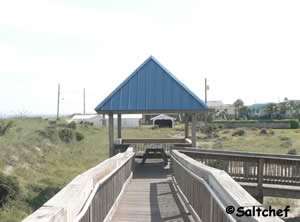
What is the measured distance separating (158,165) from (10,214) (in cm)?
644

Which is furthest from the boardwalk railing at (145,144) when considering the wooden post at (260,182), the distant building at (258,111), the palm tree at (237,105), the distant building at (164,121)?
the palm tree at (237,105)

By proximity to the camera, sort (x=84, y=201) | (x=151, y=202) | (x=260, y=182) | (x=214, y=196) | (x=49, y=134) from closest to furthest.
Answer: (x=84, y=201) < (x=214, y=196) < (x=151, y=202) < (x=260, y=182) < (x=49, y=134)

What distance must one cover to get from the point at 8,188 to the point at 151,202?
225 inches

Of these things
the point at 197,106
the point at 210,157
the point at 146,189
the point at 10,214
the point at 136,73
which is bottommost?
the point at 10,214

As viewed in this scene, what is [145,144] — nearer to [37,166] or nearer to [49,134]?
[37,166]

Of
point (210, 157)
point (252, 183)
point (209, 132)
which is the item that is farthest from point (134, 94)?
point (209, 132)

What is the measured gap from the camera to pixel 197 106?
12.8 m

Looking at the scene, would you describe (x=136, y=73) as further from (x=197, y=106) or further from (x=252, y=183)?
(x=252, y=183)

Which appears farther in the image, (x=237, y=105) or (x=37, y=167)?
(x=237, y=105)

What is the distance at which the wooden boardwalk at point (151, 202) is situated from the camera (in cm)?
592

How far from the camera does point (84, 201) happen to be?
11.6ft

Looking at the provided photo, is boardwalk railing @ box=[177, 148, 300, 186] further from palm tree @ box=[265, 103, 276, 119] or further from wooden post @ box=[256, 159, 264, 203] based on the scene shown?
palm tree @ box=[265, 103, 276, 119]

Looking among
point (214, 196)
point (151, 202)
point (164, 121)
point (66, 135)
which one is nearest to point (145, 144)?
point (151, 202)

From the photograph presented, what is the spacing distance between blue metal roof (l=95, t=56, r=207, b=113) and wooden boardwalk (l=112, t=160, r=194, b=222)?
9.98ft
